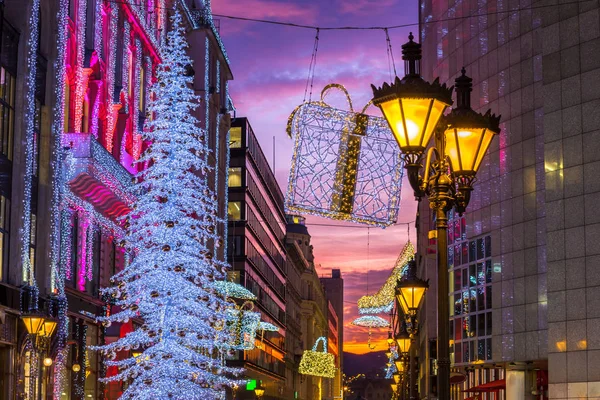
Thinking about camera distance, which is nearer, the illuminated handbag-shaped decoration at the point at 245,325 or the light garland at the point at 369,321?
the light garland at the point at 369,321

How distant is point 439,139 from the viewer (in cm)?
1166

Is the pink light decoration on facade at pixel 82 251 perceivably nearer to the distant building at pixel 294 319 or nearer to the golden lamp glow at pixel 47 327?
the golden lamp glow at pixel 47 327

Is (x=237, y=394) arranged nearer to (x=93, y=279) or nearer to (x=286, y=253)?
(x=286, y=253)

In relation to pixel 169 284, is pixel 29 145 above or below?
above

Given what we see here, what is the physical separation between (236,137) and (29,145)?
63.5m

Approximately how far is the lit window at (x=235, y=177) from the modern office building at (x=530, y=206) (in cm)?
4921

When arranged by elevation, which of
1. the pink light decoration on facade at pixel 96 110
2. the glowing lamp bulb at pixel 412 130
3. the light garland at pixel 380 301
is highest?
the pink light decoration on facade at pixel 96 110

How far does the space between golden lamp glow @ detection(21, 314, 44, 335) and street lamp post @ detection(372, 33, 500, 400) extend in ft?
61.7

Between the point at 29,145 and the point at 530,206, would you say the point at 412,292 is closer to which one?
the point at 29,145

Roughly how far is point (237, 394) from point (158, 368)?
66.4m

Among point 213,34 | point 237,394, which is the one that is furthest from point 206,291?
point 237,394

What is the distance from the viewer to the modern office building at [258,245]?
301 ft

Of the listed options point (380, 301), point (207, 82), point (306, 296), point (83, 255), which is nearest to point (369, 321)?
point (380, 301)

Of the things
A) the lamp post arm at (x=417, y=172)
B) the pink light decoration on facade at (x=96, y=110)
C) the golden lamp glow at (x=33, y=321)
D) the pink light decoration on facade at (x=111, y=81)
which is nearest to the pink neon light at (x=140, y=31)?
the pink light decoration on facade at (x=111, y=81)
